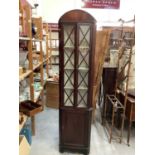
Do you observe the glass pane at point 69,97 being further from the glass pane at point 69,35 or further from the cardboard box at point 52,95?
the cardboard box at point 52,95

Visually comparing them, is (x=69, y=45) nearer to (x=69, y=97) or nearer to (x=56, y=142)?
(x=69, y=97)

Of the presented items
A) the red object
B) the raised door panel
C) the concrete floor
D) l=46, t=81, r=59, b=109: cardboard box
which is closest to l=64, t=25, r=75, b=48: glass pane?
the raised door panel

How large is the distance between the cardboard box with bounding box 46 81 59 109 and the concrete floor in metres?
0.73

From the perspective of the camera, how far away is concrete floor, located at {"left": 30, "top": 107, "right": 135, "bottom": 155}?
298cm

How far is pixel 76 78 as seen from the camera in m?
2.75

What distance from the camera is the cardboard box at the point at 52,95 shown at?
4676 mm

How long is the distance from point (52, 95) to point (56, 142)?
5.47 feet

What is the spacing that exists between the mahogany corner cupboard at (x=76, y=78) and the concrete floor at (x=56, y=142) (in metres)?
0.23

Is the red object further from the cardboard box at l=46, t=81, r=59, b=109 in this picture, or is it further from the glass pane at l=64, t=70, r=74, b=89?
the glass pane at l=64, t=70, r=74, b=89

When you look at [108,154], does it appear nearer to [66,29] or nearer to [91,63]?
[91,63]
